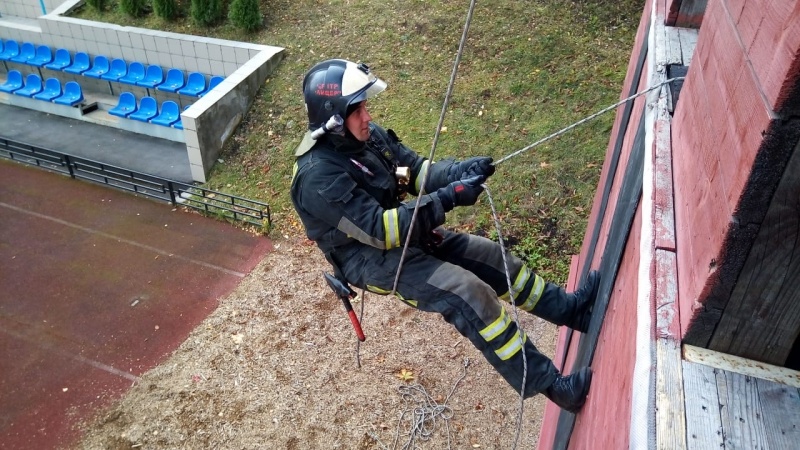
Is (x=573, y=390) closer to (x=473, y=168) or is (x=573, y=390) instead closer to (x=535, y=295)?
(x=535, y=295)

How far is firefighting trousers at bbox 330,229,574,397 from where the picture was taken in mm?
3305

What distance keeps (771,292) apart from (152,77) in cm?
1403

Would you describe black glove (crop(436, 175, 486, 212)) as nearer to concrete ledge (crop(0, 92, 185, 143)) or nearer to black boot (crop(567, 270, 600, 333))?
black boot (crop(567, 270, 600, 333))

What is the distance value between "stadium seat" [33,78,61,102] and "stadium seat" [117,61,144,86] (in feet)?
5.93

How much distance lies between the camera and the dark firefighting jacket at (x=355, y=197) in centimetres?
355

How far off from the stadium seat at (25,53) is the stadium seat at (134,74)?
3.30 meters

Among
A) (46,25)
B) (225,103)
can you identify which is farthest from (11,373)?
(46,25)

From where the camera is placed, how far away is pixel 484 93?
10242 millimetres

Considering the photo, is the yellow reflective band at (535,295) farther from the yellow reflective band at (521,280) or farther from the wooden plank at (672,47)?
the wooden plank at (672,47)

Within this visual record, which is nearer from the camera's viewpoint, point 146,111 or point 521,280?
point 521,280

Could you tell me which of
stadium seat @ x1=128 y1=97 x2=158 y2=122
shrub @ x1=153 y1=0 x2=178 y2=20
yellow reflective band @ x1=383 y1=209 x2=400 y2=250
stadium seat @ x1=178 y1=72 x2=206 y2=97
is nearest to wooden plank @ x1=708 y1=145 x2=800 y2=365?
yellow reflective band @ x1=383 y1=209 x2=400 y2=250

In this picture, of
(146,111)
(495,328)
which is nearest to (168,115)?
(146,111)

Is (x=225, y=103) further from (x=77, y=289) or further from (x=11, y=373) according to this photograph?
(x=11, y=373)

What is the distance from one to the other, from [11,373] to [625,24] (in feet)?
37.1
